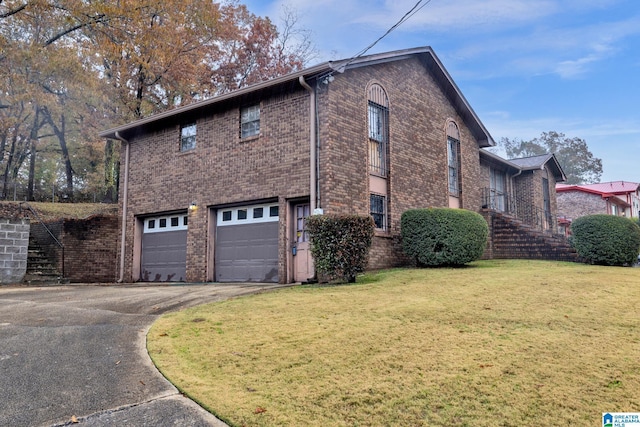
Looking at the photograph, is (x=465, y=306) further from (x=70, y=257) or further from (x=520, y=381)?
(x=70, y=257)

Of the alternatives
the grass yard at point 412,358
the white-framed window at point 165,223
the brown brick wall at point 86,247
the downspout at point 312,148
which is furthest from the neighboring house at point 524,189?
the brown brick wall at point 86,247

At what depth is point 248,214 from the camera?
12500 millimetres

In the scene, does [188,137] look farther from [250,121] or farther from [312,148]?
[312,148]

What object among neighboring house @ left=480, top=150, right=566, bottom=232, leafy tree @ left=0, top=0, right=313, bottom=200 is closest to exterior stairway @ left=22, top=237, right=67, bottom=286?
leafy tree @ left=0, top=0, right=313, bottom=200

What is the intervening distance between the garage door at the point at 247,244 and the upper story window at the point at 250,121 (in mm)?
2025

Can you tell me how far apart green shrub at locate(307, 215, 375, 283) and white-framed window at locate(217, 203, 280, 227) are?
2.79 meters

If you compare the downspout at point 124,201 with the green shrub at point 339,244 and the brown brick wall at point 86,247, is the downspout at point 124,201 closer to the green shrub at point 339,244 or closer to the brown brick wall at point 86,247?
the brown brick wall at point 86,247

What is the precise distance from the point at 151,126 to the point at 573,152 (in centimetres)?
6035

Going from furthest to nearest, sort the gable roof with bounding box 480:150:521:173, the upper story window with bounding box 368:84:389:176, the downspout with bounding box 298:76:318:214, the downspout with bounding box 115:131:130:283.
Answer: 1. the gable roof with bounding box 480:150:521:173
2. the downspout with bounding box 115:131:130:283
3. the upper story window with bounding box 368:84:389:176
4. the downspout with bounding box 298:76:318:214

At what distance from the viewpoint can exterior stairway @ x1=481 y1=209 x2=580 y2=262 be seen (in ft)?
46.3

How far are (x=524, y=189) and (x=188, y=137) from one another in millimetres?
15469

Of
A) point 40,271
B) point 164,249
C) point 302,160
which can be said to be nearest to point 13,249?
point 40,271

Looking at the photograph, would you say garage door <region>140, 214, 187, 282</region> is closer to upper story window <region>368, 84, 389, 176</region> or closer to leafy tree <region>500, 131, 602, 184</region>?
upper story window <region>368, 84, 389, 176</region>

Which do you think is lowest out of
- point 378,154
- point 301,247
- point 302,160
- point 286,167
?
point 301,247
